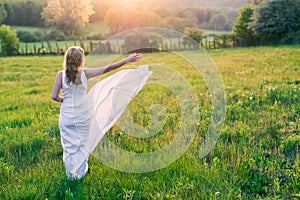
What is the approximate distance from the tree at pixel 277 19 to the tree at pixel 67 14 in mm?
41984

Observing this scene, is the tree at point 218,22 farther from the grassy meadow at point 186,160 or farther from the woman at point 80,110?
the woman at point 80,110

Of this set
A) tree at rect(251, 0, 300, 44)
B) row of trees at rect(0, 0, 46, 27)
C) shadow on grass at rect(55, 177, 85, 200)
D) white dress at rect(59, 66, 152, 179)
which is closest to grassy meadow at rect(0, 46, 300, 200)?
shadow on grass at rect(55, 177, 85, 200)

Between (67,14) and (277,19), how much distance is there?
4775cm

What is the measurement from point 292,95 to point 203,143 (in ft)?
14.3

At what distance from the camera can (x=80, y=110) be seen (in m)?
5.10

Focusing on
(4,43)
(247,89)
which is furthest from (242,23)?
(247,89)

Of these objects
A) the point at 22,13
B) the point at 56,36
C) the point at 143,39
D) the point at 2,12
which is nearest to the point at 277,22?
the point at 143,39

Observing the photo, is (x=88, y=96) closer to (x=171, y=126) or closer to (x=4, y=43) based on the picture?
(x=171, y=126)

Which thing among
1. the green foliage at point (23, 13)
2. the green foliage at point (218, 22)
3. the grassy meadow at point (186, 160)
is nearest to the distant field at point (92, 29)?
the green foliage at point (23, 13)

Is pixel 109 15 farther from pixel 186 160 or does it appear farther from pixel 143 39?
pixel 186 160

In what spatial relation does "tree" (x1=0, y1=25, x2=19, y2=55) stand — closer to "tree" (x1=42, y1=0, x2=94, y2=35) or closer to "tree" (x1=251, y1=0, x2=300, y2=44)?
"tree" (x1=42, y1=0, x2=94, y2=35)

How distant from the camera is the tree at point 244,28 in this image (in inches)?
1879

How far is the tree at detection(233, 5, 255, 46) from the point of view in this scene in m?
47.7

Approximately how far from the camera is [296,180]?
14.8ft
